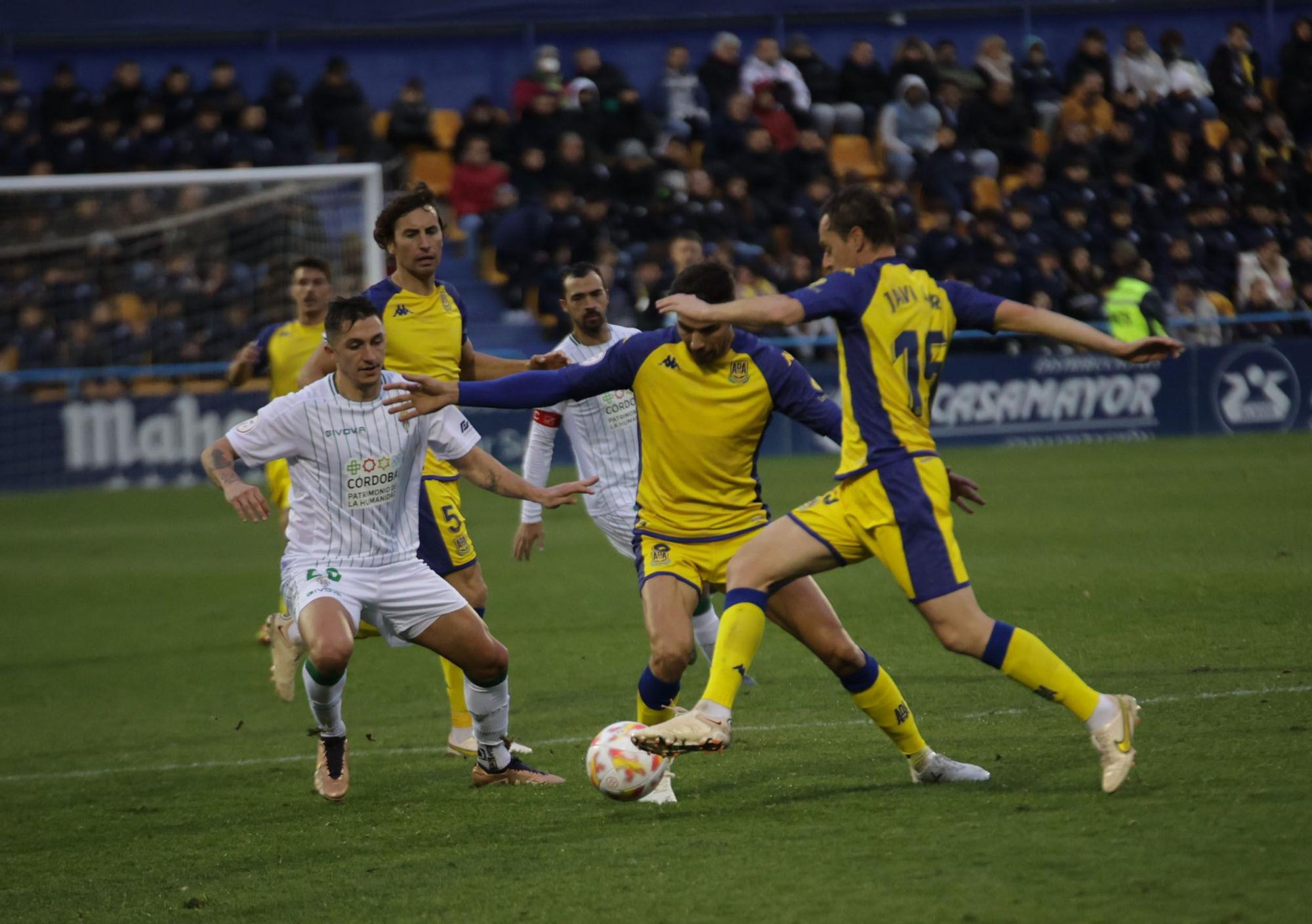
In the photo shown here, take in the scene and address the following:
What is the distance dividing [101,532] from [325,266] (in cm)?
775

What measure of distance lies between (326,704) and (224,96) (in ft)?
55.0

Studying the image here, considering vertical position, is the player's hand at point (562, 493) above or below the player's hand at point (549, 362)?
below

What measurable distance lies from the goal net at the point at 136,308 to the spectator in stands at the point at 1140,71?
11542mm

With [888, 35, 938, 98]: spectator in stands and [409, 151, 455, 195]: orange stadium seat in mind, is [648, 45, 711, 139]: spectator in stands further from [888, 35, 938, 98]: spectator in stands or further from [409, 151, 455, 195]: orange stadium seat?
[409, 151, 455, 195]: orange stadium seat

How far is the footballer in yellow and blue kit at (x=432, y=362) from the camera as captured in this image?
747cm

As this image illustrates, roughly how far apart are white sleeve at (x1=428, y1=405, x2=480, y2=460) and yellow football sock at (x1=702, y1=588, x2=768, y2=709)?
1.59m

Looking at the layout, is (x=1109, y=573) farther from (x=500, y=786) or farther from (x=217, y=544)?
(x=217, y=544)

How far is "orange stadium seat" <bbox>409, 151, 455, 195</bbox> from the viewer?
74.0 ft

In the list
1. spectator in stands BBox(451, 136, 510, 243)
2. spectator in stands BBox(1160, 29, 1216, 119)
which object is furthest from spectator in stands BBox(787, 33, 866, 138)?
spectator in stands BBox(1160, 29, 1216, 119)

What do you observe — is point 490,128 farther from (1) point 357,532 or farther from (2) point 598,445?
(1) point 357,532

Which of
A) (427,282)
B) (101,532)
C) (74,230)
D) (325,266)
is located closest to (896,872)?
(427,282)

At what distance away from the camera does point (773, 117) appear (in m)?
23.0

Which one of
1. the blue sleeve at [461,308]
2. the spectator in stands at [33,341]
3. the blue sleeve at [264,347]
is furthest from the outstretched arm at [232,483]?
the spectator in stands at [33,341]

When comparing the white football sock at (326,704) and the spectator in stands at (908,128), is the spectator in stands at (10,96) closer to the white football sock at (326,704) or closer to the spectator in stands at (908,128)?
the spectator in stands at (908,128)
